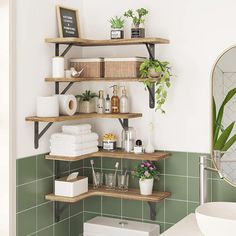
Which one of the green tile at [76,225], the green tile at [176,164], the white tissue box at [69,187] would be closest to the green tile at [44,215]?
the white tissue box at [69,187]

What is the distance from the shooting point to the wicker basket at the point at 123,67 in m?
3.28

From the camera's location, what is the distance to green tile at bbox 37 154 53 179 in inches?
128

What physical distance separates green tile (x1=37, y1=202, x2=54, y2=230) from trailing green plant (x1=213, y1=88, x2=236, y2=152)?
1.14 m

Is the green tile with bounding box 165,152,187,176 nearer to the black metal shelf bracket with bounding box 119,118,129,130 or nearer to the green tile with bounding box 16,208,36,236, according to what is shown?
the black metal shelf bracket with bounding box 119,118,129,130

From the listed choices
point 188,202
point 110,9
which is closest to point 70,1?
point 110,9

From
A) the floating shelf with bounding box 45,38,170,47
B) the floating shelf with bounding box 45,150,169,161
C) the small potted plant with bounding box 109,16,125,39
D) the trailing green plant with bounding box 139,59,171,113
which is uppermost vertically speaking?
the small potted plant with bounding box 109,16,125,39

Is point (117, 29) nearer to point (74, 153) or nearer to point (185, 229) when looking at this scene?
point (74, 153)

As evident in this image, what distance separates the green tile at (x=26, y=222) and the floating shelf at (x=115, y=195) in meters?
0.15

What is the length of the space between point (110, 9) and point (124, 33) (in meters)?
0.20

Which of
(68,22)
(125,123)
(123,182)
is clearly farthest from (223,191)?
(68,22)

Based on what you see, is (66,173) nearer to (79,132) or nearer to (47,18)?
(79,132)

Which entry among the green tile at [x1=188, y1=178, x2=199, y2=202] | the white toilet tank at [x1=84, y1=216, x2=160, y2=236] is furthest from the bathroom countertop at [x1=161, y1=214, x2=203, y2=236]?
the white toilet tank at [x1=84, y1=216, x2=160, y2=236]
